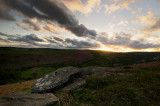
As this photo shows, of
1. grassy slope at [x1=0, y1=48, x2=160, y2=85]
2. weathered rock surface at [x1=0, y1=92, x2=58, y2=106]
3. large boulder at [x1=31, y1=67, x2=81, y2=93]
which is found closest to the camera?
weathered rock surface at [x1=0, y1=92, x2=58, y2=106]

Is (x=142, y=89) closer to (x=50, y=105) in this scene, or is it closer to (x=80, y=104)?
(x=80, y=104)

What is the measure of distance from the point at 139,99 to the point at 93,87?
2866 mm

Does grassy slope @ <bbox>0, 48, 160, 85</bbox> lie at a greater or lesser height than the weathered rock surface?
lesser

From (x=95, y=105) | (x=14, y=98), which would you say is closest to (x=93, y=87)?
(x=95, y=105)

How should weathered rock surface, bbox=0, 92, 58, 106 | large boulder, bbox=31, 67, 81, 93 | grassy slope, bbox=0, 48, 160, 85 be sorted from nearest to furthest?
1. weathered rock surface, bbox=0, 92, 58, 106
2. large boulder, bbox=31, 67, 81, 93
3. grassy slope, bbox=0, 48, 160, 85

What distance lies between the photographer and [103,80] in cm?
635

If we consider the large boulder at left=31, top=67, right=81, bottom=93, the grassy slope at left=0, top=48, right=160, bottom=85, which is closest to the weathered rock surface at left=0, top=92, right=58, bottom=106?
the large boulder at left=31, top=67, right=81, bottom=93

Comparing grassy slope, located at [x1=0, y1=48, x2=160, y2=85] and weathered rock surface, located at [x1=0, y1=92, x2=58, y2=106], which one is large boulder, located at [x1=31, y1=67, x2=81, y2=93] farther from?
grassy slope, located at [x1=0, y1=48, x2=160, y2=85]

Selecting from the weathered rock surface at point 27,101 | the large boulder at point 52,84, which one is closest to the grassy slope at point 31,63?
the large boulder at point 52,84

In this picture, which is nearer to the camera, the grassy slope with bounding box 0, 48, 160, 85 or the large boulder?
the large boulder

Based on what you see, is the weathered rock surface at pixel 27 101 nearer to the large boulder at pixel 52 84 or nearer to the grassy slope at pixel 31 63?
the large boulder at pixel 52 84

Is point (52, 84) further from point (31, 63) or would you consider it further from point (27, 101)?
point (31, 63)

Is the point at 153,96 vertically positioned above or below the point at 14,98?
above

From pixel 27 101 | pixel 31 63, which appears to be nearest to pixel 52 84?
pixel 27 101
